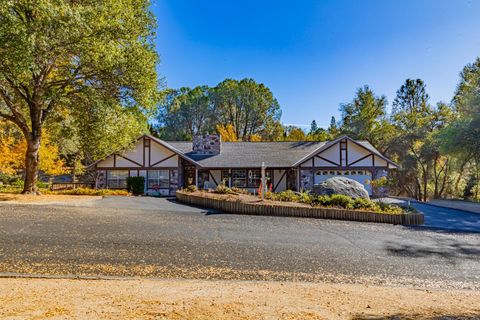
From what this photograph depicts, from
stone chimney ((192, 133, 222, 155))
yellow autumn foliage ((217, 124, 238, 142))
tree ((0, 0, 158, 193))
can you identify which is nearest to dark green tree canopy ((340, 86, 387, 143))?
yellow autumn foliage ((217, 124, 238, 142))

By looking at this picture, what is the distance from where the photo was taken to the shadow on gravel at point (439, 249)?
27.5ft

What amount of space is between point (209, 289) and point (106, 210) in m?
9.72

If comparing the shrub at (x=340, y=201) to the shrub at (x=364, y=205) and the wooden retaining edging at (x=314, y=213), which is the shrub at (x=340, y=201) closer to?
the shrub at (x=364, y=205)

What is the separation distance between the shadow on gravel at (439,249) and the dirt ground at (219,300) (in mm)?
2623

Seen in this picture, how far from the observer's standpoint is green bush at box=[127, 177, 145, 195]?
2334 cm

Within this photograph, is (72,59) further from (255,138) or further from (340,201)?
(255,138)

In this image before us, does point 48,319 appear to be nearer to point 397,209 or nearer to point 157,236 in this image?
point 157,236

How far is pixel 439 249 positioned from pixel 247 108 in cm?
4035

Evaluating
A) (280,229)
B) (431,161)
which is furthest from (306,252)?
(431,161)

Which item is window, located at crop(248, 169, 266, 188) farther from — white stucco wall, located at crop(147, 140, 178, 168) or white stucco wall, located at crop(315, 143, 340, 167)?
white stucco wall, located at crop(147, 140, 178, 168)

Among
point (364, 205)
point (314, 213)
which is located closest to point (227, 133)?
point (364, 205)

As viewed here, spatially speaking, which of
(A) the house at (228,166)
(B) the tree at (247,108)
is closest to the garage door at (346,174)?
(A) the house at (228,166)

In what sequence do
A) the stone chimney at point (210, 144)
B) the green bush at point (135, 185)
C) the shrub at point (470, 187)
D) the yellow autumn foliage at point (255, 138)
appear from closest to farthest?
the green bush at point (135, 185), the stone chimney at point (210, 144), the shrub at point (470, 187), the yellow autumn foliage at point (255, 138)

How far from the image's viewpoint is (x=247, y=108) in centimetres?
4775
